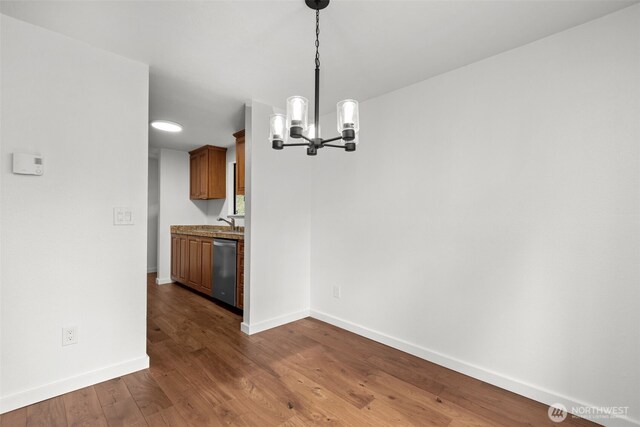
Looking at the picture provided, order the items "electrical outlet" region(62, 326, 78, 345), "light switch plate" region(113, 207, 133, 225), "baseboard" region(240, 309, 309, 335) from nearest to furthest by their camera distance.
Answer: "electrical outlet" region(62, 326, 78, 345) → "light switch plate" region(113, 207, 133, 225) → "baseboard" region(240, 309, 309, 335)

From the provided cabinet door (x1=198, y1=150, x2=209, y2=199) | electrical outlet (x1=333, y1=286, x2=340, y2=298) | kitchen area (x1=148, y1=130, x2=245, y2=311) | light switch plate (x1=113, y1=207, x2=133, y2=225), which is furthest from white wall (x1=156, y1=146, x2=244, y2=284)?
light switch plate (x1=113, y1=207, x2=133, y2=225)

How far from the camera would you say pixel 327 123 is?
332 centimetres

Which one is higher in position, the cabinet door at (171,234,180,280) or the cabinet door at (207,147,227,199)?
the cabinet door at (207,147,227,199)

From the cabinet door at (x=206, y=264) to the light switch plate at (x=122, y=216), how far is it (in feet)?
5.85

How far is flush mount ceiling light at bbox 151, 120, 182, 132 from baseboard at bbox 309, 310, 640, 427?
320 cm

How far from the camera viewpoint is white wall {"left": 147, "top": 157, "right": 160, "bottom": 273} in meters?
5.64

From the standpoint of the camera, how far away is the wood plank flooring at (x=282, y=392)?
168 cm

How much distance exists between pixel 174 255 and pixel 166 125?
7.22ft

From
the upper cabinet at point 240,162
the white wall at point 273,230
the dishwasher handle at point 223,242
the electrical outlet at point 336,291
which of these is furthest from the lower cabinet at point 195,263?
the electrical outlet at point 336,291

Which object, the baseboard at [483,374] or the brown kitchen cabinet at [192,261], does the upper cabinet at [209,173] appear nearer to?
the brown kitchen cabinet at [192,261]

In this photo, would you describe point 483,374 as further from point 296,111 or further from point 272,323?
point 296,111

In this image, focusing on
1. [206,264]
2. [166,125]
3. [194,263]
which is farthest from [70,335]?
[166,125]

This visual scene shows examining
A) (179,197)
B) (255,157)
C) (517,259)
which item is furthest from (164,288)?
(517,259)

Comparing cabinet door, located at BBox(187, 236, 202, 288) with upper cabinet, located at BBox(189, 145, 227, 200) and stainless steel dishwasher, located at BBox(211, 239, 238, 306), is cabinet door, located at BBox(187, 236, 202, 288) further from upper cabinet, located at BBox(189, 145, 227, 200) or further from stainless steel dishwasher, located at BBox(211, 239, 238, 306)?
upper cabinet, located at BBox(189, 145, 227, 200)
